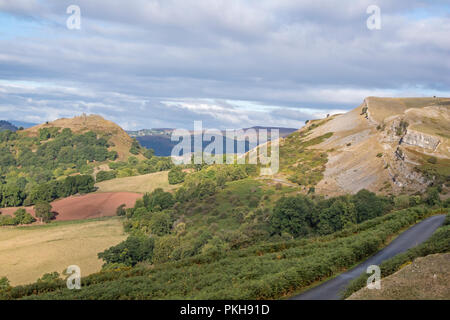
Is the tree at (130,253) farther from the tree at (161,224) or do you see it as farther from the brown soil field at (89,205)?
the brown soil field at (89,205)

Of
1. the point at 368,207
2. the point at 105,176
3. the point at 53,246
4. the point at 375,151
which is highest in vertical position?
the point at 375,151

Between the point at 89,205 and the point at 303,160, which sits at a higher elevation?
the point at 303,160

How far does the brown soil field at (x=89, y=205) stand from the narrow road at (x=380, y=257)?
108 meters

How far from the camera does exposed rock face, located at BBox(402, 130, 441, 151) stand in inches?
3447

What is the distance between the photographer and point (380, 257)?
31.4 m

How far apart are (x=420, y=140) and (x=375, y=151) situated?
16.9 m

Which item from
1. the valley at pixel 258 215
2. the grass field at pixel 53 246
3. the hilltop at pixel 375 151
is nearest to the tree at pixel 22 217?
the valley at pixel 258 215

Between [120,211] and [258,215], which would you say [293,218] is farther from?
[120,211]

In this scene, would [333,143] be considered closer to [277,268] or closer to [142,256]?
[142,256]

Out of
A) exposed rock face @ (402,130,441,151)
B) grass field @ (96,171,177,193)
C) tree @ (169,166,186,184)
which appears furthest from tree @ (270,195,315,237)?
tree @ (169,166,186,184)

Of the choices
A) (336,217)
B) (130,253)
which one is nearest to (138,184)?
(130,253)

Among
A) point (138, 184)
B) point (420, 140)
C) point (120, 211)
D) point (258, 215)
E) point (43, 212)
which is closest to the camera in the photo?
point (258, 215)

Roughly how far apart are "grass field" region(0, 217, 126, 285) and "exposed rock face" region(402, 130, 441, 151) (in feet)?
242
